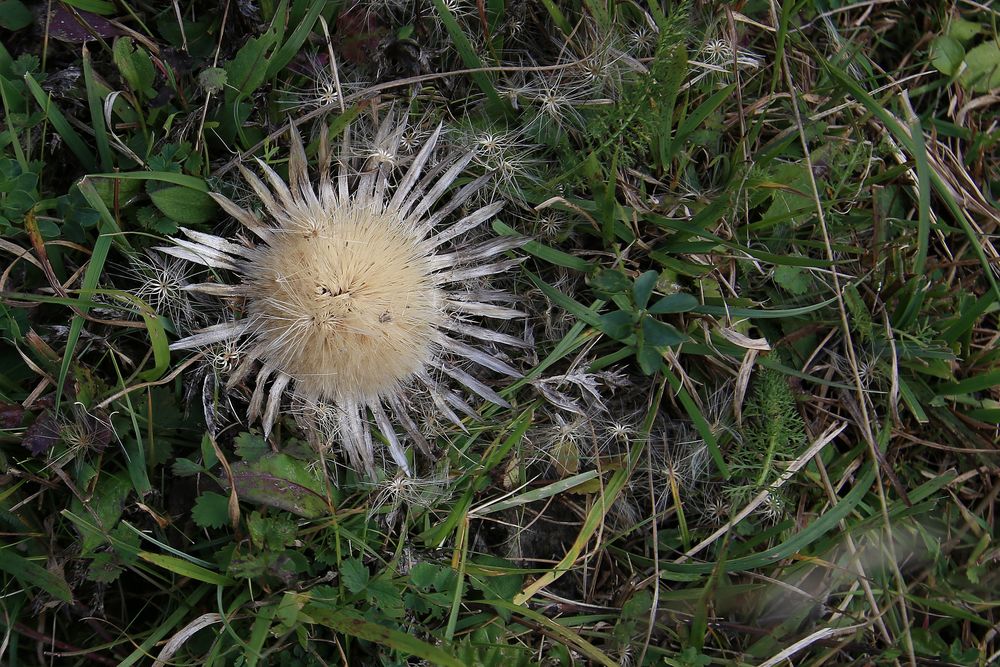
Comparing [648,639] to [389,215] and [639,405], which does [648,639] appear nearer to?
[639,405]

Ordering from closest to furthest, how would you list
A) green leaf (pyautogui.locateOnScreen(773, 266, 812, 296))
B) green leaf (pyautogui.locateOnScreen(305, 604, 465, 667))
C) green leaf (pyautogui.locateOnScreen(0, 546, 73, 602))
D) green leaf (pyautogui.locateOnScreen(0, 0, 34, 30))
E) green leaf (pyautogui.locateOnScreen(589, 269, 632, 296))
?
1. green leaf (pyautogui.locateOnScreen(305, 604, 465, 667))
2. green leaf (pyautogui.locateOnScreen(0, 546, 73, 602))
3. green leaf (pyautogui.locateOnScreen(0, 0, 34, 30))
4. green leaf (pyautogui.locateOnScreen(589, 269, 632, 296))
5. green leaf (pyautogui.locateOnScreen(773, 266, 812, 296))

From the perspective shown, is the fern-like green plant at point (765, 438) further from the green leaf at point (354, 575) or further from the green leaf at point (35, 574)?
the green leaf at point (35, 574)

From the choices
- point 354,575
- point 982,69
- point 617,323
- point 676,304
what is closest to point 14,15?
point 354,575

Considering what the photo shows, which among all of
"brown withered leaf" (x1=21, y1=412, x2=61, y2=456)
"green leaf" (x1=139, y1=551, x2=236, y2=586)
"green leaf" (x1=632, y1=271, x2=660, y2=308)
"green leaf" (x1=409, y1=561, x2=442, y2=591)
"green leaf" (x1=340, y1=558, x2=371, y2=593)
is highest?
"green leaf" (x1=632, y1=271, x2=660, y2=308)

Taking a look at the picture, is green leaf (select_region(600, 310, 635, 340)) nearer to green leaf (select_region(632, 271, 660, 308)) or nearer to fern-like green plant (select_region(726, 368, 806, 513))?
green leaf (select_region(632, 271, 660, 308))

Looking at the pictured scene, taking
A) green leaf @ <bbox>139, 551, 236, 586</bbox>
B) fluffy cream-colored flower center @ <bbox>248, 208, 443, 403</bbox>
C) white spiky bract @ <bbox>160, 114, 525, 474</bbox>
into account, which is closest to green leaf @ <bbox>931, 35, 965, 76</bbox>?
white spiky bract @ <bbox>160, 114, 525, 474</bbox>

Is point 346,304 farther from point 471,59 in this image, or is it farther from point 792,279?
point 792,279

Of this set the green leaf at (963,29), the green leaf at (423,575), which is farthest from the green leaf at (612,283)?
the green leaf at (963,29)
